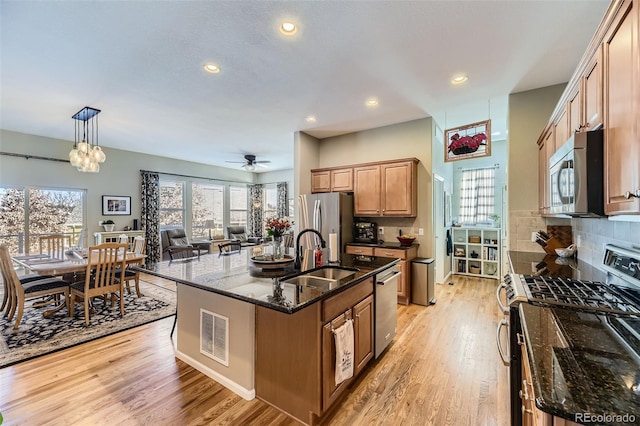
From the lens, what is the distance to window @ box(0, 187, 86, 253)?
502cm

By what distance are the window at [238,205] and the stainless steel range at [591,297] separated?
8494mm

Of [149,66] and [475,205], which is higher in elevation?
[149,66]

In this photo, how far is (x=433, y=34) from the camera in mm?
2281

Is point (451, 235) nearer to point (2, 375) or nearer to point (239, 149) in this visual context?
point (239, 149)

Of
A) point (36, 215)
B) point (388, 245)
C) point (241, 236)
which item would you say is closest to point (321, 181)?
point (388, 245)

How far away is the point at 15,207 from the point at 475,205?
31.3ft

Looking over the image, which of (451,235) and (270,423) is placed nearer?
(270,423)

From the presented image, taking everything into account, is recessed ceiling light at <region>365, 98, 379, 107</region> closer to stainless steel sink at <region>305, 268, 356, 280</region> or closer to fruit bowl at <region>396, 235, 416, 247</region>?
fruit bowl at <region>396, 235, 416, 247</region>

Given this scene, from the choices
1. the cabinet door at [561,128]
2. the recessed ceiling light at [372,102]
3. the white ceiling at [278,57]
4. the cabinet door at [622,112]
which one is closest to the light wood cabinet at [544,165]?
the cabinet door at [561,128]

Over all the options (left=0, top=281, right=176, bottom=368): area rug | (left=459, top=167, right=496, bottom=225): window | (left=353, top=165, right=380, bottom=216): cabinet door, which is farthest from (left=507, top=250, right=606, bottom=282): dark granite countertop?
(left=0, top=281, right=176, bottom=368): area rug

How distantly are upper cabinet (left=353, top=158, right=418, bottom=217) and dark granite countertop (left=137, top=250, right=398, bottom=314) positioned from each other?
1.93 meters

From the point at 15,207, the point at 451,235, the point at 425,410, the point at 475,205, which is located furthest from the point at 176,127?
the point at 475,205

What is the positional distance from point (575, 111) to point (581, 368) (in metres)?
1.93

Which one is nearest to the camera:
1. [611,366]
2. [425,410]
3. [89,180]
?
[611,366]
